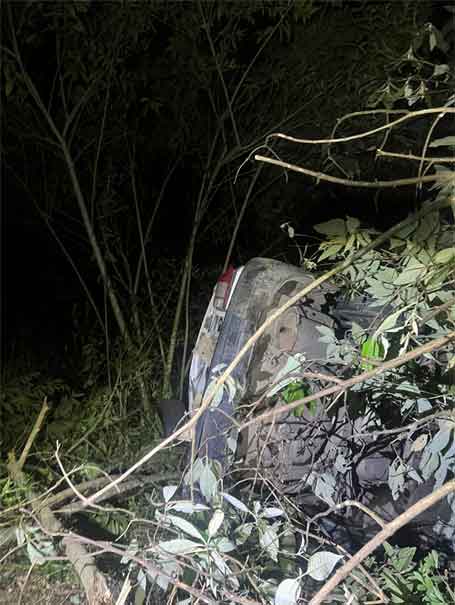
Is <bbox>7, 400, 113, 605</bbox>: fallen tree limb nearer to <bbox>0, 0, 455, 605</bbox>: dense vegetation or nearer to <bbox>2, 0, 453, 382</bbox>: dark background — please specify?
<bbox>0, 0, 455, 605</bbox>: dense vegetation

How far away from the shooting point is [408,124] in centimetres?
360

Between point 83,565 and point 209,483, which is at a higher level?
point 209,483

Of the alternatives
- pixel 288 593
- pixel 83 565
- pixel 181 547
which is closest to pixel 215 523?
pixel 181 547

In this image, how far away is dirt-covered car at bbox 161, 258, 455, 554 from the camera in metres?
1.65

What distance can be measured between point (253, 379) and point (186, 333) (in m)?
2.18

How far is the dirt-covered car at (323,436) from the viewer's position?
1.65m

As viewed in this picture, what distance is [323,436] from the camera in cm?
193

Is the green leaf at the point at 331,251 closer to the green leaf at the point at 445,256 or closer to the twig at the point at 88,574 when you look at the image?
the green leaf at the point at 445,256

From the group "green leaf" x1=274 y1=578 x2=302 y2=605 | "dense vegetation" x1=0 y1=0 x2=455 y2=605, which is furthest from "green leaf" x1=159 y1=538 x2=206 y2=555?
"dense vegetation" x1=0 y1=0 x2=455 y2=605

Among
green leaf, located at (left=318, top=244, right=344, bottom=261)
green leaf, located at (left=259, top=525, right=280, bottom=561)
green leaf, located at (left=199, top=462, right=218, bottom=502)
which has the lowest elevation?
green leaf, located at (left=259, top=525, right=280, bottom=561)


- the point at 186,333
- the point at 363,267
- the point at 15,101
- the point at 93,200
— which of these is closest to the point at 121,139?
the point at 93,200

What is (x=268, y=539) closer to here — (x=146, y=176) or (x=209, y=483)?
(x=209, y=483)

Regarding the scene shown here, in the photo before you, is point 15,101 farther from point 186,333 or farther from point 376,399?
point 376,399

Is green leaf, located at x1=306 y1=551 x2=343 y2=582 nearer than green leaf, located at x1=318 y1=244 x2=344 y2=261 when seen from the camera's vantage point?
Yes
